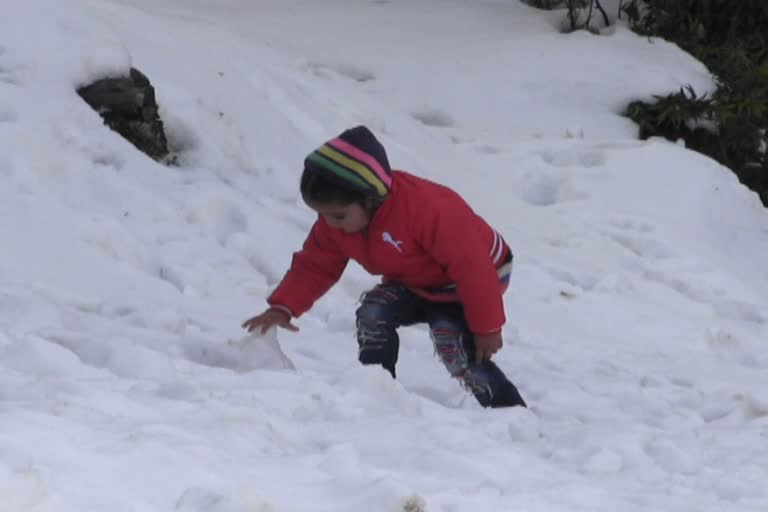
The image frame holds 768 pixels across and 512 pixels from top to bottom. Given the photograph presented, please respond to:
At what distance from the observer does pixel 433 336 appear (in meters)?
4.80

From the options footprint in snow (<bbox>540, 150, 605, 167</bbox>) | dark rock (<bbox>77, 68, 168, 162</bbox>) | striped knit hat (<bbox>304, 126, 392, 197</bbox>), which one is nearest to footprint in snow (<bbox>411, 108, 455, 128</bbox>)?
footprint in snow (<bbox>540, 150, 605, 167</bbox>)

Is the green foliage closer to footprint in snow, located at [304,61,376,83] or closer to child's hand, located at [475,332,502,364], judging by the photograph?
footprint in snow, located at [304,61,376,83]

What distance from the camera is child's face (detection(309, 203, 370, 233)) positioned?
4.30 meters

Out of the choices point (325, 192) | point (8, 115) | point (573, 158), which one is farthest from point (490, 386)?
point (573, 158)

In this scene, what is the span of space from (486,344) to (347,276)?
7.28ft

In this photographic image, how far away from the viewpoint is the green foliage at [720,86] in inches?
421

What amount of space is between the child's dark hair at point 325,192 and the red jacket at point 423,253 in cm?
16

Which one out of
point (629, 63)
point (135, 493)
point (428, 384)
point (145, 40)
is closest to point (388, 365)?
point (428, 384)

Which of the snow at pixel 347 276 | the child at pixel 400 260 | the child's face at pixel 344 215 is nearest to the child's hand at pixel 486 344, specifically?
the child at pixel 400 260

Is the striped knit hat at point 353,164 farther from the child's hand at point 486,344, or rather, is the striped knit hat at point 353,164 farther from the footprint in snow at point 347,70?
the footprint in snow at point 347,70

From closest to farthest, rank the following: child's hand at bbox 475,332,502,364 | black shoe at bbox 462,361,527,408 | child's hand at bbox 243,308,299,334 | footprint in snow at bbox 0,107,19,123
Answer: child's hand at bbox 475,332,502,364 → child's hand at bbox 243,308,299,334 → black shoe at bbox 462,361,527,408 → footprint in snow at bbox 0,107,19,123

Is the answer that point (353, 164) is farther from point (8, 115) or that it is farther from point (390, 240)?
point (8, 115)

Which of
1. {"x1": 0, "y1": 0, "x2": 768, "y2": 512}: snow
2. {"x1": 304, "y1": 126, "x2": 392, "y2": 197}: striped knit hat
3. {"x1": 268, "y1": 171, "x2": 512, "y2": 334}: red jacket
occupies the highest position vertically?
{"x1": 304, "y1": 126, "x2": 392, "y2": 197}: striped knit hat

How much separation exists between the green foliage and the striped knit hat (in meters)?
6.62
